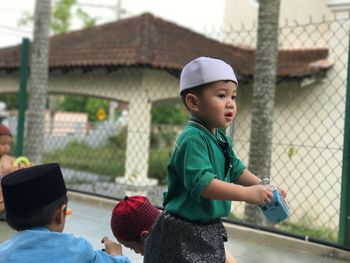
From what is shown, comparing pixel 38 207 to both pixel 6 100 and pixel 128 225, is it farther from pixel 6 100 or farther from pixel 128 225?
pixel 6 100

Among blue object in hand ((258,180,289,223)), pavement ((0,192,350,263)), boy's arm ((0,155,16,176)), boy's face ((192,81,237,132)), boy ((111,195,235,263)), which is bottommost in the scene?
pavement ((0,192,350,263))

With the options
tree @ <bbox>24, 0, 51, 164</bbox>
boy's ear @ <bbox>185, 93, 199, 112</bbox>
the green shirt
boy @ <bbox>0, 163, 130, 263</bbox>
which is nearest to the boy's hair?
boy @ <bbox>0, 163, 130, 263</bbox>

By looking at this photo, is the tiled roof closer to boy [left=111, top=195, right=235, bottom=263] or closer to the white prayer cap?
boy [left=111, top=195, right=235, bottom=263]

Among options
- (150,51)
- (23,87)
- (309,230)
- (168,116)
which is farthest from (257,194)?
(168,116)

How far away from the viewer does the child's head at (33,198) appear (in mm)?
2213

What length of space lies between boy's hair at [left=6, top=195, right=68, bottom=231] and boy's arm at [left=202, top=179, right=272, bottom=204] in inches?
25.6

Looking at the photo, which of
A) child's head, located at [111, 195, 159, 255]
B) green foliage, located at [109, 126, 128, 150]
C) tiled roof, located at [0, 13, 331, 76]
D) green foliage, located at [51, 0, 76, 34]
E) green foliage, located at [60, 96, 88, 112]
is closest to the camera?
child's head, located at [111, 195, 159, 255]

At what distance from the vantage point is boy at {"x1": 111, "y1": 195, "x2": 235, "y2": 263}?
3.12 meters

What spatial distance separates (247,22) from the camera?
15930 millimetres

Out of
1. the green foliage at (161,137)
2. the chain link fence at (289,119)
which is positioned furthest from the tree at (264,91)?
the green foliage at (161,137)

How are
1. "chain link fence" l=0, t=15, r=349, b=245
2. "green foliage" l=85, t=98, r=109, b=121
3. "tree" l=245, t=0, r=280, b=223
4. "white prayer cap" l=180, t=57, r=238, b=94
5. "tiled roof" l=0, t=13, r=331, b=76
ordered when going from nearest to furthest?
"white prayer cap" l=180, t=57, r=238, b=94 → "tree" l=245, t=0, r=280, b=223 → "chain link fence" l=0, t=15, r=349, b=245 → "tiled roof" l=0, t=13, r=331, b=76 → "green foliage" l=85, t=98, r=109, b=121

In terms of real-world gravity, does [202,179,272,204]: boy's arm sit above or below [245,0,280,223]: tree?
below

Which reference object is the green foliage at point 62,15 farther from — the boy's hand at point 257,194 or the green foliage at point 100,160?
the boy's hand at point 257,194

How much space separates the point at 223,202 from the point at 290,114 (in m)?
7.28
